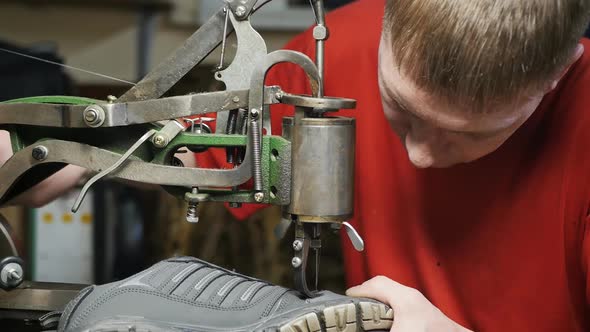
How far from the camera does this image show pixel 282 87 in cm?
131

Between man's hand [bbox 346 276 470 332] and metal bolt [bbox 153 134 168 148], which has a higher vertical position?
metal bolt [bbox 153 134 168 148]

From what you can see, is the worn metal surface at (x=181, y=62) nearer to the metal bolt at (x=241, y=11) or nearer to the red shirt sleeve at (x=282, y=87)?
the metal bolt at (x=241, y=11)

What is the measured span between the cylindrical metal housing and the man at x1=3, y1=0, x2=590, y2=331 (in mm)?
79

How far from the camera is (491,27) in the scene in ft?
2.78

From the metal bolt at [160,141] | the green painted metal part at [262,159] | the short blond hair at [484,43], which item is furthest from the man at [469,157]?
the metal bolt at [160,141]

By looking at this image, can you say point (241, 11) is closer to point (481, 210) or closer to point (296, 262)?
point (296, 262)

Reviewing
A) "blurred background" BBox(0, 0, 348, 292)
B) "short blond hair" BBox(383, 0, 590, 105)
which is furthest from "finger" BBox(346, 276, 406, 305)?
"blurred background" BBox(0, 0, 348, 292)

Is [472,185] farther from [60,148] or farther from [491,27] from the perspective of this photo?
[60,148]

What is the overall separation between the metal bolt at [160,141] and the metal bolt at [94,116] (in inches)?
2.4

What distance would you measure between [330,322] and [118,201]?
1589 millimetres

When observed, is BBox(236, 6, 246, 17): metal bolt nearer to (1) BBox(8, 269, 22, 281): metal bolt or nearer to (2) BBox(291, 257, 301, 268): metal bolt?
(2) BBox(291, 257, 301, 268): metal bolt

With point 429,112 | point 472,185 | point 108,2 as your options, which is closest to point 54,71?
point 108,2

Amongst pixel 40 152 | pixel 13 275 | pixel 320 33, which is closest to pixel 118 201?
pixel 13 275

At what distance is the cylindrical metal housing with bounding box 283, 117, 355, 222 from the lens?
93cm
